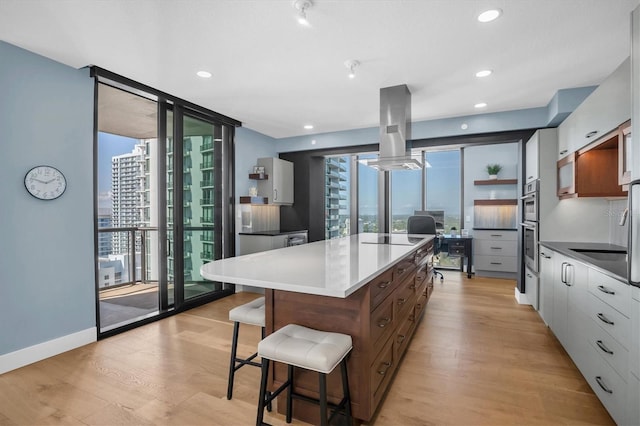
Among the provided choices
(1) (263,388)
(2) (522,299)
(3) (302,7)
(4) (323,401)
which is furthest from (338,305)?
(2) (522,299)

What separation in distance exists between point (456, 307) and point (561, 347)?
1.32 m

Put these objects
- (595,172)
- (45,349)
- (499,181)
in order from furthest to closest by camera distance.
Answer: (499,181)
(595,172)
(45,349)

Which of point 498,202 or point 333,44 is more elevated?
point 333,44

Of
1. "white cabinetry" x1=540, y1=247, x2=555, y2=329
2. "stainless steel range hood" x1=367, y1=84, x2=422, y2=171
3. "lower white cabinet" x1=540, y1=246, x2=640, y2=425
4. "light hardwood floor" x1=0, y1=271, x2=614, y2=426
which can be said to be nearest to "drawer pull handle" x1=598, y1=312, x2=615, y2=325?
"lower white cabinet" x1=540, y1=246, x2=640, y2=425

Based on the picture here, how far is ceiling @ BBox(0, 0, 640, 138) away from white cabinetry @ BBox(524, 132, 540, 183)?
1.88 feet

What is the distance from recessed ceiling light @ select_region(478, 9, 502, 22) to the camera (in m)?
2.24

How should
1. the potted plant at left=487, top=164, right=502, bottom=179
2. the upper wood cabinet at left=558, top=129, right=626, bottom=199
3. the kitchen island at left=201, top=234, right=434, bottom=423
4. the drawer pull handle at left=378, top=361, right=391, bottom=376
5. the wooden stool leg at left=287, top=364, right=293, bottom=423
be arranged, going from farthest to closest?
the potted plant at left=487, top=164, right=502, bottom=179, the upper wood cabinet at left=558, top=129, right=626, bottom=199, the drawer pull handle at left=378, top=361, right=391, bottom=376, the wooden stool leg at left=287, top=364, right=293, bottom=423, the kitchen island at left=201, top=234, right=434, bottom=423

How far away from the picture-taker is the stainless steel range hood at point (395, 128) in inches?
143

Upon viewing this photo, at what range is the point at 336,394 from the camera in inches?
71.9

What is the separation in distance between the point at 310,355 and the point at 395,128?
2.87 metres

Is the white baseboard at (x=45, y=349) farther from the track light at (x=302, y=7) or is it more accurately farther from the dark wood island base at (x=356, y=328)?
the track light at (x=302, y=7)

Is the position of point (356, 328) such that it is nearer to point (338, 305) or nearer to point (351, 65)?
point (338, 305)

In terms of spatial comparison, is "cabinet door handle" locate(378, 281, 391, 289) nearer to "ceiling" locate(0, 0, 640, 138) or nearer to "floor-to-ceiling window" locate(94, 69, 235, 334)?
"ceiling" locate(0, 0, 640, 138)

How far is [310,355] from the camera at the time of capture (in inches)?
59.9
